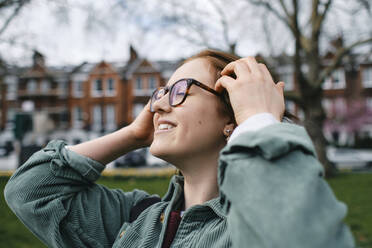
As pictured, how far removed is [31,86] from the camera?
3544cm

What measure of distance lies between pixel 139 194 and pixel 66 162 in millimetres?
453

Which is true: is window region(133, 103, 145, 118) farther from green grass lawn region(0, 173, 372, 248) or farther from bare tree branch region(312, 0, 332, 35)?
green grass lawn region(0, 173, 372, 248)

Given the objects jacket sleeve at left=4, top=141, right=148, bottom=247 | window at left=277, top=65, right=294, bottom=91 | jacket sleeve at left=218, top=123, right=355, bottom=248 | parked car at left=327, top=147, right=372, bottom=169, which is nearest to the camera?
jacket sleeve at left=218, top=123, right=355, bottom=248

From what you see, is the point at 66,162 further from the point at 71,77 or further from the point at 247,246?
the point at 71,77

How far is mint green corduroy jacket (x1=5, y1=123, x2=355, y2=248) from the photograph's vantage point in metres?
0.82

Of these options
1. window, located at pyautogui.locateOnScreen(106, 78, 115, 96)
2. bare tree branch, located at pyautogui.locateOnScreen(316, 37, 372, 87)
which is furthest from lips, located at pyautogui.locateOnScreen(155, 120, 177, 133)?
window, located at pyautogui.locateOnScreen(106, 78, 115, 96)

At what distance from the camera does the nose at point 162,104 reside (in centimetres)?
144

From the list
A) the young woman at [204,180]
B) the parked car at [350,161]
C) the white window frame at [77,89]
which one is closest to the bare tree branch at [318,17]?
the parked car at [350,161]

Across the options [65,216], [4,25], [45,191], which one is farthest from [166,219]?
[4,25]

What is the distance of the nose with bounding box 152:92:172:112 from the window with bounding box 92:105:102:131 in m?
33.6

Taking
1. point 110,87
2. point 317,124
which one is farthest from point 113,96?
point 317,124

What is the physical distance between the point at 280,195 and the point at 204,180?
23.7 inches

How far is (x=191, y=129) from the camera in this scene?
1348 mm

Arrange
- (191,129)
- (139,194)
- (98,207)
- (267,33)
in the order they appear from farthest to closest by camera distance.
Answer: (267,33)
(139,194)
(98,207)
(191,129)
